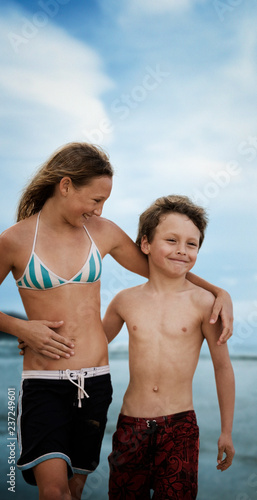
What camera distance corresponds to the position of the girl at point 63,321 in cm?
248

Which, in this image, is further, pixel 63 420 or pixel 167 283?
pixel 167 283

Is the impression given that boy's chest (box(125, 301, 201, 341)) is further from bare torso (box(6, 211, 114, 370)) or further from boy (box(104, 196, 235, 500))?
bare torso (box(6, 211, 114, 370))

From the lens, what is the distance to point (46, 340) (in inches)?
97.3

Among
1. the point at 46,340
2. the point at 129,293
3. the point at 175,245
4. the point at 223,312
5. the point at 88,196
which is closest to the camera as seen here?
the point at 46,340

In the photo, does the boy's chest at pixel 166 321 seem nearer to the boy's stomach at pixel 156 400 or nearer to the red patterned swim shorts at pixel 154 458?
the boy's stomach at pixel 156 400

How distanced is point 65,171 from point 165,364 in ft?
3.45

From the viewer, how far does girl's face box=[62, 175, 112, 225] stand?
258 centimetres

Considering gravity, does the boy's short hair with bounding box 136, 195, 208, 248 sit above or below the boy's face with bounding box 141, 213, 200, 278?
above

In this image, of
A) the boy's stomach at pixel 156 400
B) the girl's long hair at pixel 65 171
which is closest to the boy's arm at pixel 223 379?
the boy's stomach at pixel 156 400

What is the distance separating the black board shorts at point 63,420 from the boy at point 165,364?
0.49 ft

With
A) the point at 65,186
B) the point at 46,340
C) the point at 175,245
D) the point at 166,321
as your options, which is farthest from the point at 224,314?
the point at 65,186

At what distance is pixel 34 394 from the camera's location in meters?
2.51

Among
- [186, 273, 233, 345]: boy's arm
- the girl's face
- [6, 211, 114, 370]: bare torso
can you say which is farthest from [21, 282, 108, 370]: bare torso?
[186, 273, 233, 345]: boy's arm

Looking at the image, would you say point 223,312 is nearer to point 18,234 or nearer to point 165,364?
point 165,364
